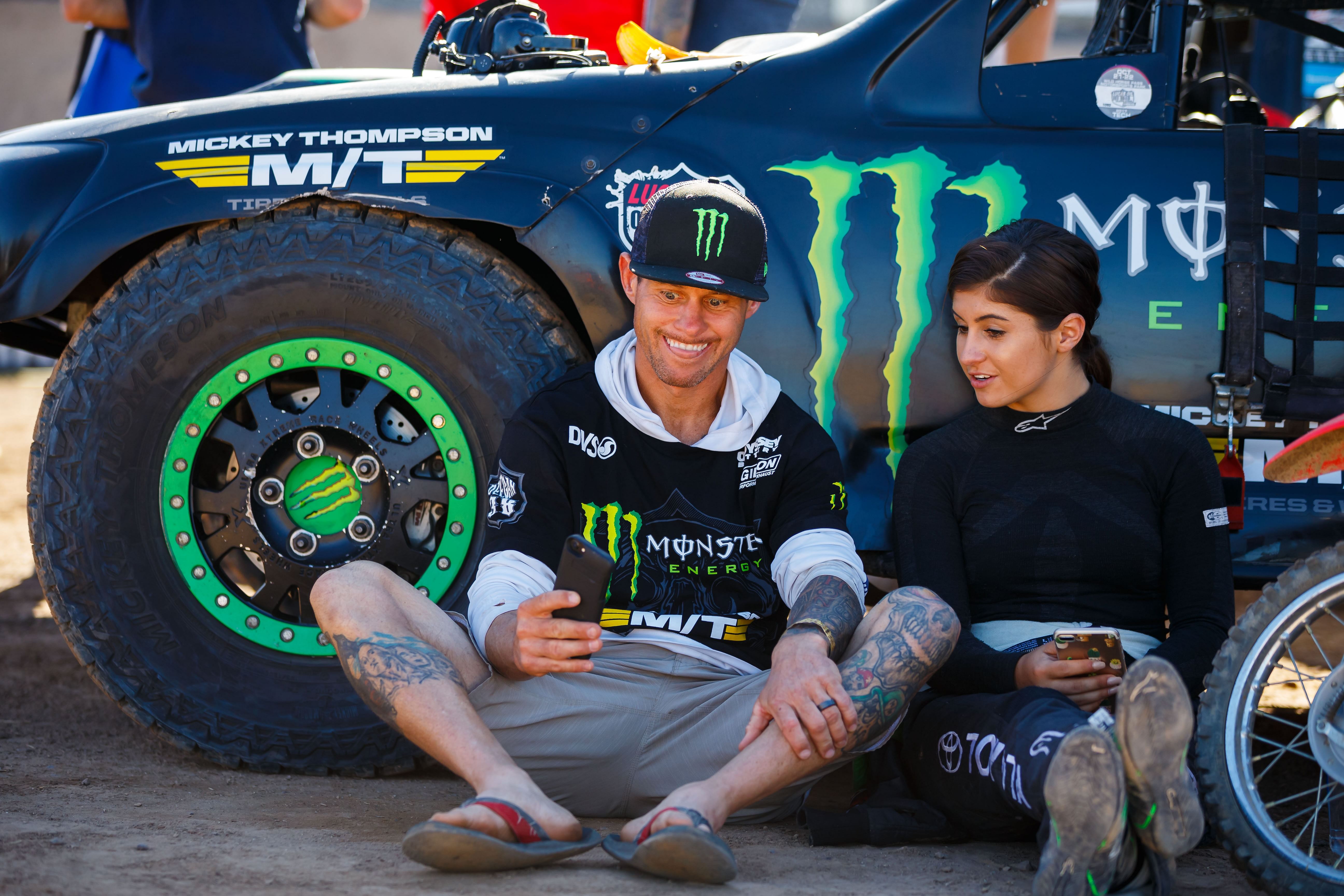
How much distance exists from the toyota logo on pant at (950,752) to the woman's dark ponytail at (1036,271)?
854 millimetres

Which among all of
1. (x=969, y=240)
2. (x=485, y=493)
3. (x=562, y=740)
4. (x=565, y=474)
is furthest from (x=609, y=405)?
(x=969, y=240)

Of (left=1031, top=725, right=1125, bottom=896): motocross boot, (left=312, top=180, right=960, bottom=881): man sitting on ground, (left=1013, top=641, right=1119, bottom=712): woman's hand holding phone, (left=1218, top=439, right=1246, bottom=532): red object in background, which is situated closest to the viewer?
(left=1031, top=725, right=1125, bottom=896): motocross boot

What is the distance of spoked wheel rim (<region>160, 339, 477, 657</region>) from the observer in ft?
9.19

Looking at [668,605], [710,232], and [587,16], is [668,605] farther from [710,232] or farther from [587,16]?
[587,16]

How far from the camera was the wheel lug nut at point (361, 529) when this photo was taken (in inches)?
111

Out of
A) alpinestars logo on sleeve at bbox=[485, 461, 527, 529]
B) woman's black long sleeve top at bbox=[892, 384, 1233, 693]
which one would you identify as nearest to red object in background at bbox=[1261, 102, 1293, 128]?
woman's black long sleeve top at bbox=[892, 384, 1233, 693]

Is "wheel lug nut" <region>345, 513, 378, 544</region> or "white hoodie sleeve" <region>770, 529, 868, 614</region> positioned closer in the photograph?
"white hoodie sleeve" <region>770, 529, 868, 614</region>

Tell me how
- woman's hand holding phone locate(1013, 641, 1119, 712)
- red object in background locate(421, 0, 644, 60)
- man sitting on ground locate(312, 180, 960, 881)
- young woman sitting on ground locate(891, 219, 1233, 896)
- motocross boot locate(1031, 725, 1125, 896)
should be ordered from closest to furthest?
motocross boot locate(1031, 725, 1125, 896), man sitting on ground locate(312, 180, 960, 881), woman's hand holding phone locate(1013, 641, 1119, 712), young woman sitting on ground locate(891, 219, 1233, 896), red object in background locate(421, 0, 644, 60)

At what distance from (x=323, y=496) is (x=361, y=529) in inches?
4.8

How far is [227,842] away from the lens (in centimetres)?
219

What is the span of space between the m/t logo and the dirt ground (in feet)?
3.79

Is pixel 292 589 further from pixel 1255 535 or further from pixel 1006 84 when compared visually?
pixel 1255 535

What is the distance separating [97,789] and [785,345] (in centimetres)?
180

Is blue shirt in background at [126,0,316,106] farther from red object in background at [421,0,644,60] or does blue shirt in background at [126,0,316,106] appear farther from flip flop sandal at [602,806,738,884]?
flip flop sandal at [602,806,738,884]
